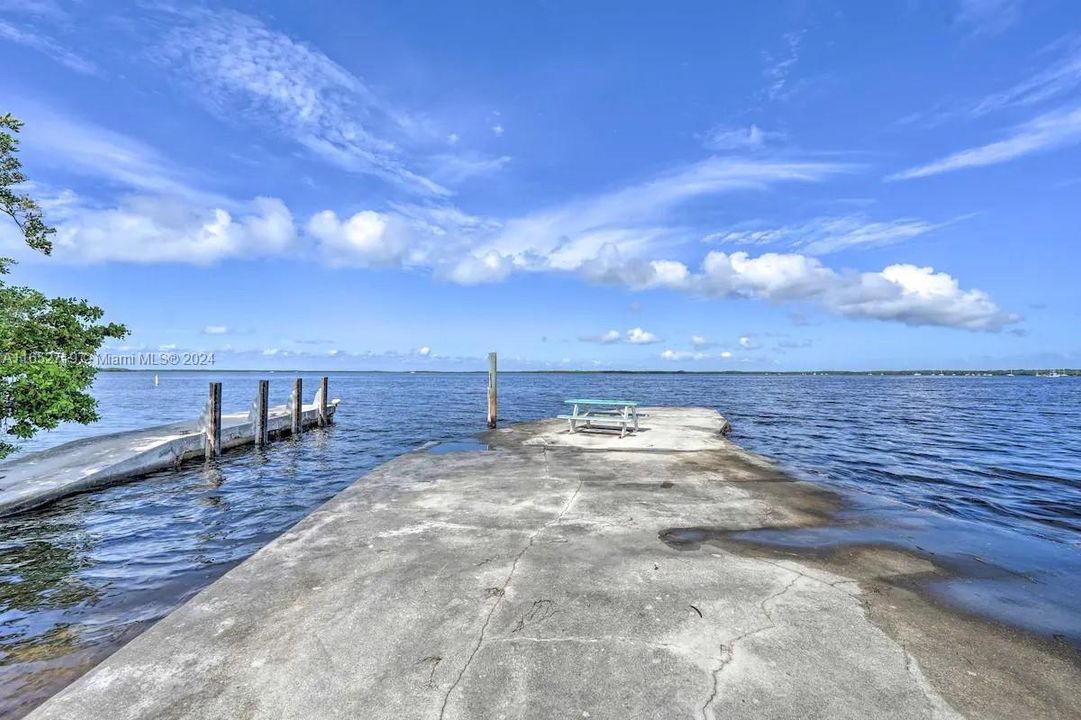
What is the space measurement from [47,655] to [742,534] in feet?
23.2

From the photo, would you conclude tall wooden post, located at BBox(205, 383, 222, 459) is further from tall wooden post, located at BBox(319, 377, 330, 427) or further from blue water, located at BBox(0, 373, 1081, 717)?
tall wooden post, located at BBox(319, 377, 330, 427)

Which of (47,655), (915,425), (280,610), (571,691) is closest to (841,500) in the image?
(571,691)

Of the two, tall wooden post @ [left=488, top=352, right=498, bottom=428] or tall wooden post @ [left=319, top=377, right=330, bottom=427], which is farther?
tall wooden post @ [left=319, top=377, right=330, bottom=427]

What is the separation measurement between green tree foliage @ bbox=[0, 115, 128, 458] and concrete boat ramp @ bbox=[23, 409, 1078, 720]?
4.05 m

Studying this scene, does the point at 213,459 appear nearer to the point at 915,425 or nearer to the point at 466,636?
the point at 466,636

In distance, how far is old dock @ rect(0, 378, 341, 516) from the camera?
976 cm

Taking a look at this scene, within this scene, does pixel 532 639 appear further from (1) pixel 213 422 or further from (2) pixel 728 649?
(1) pixel 213 422

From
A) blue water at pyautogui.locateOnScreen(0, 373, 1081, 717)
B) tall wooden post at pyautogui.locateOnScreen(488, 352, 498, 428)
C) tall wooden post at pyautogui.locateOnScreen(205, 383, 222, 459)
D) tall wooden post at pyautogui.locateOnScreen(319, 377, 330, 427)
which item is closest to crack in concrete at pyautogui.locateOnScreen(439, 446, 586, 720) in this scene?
blue water at pyautogui.locateOnScreen(0, 373, 1081, 717)

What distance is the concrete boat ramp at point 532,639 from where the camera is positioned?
2953 mm

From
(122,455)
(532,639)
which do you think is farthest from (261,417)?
(532,639)

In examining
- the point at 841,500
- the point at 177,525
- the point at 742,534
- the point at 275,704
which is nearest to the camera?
the point at 275,704

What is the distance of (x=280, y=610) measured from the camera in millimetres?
4180

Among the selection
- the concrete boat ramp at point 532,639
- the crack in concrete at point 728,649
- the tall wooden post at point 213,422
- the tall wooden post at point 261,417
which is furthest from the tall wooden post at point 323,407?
the crack in concrete at point 728,649

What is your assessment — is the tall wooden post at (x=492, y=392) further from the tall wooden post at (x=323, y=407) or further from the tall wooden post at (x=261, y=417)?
the tall wooden post at (x=323, y=407)
